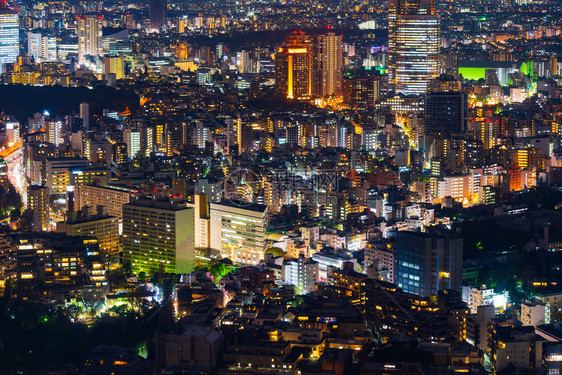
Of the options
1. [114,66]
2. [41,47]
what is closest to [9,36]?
[41,47]

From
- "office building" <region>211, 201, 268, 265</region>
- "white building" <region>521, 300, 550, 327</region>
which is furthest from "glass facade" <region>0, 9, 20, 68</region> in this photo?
"white building" <region>521, 300, 550, 327</region>

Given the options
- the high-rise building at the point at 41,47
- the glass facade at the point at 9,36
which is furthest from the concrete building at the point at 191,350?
the high-rise building at the point at 41,47

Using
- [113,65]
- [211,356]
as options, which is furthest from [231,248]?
[113,65]

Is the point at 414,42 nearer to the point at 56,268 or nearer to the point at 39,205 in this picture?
the point at 39,205

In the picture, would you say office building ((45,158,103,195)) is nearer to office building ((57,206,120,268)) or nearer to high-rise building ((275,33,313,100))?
office building ((57,206,120,268))

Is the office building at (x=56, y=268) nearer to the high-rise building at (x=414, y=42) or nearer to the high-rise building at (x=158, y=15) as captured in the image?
the high-rise building at (x=414, y=42)

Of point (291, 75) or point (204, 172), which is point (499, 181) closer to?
point (204, 172)
